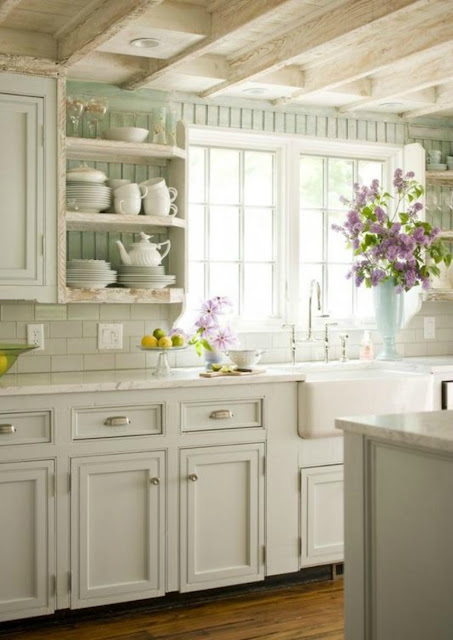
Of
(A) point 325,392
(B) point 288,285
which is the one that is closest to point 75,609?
(A) point 325,392

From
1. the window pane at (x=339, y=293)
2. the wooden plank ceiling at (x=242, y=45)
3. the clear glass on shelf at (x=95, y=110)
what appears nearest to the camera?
the wooden plank ceiling at (x=242, y=45)

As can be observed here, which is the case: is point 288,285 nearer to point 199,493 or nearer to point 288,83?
point 288,83

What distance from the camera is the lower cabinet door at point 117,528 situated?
3621 millimetres

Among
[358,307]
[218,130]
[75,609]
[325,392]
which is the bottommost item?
[75,609]

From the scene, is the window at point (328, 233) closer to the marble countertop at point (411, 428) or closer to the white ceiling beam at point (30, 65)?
the white ceiling beam at point (30, 65)

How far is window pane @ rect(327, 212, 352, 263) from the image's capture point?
503 cm

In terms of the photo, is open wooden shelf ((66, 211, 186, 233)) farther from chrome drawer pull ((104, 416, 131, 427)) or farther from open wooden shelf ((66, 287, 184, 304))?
chrome drawer pull ((104, 416, 131, 427))

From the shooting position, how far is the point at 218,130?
460 cm

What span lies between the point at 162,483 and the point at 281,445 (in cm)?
59

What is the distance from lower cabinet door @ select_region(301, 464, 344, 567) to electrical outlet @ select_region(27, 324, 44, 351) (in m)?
1.35

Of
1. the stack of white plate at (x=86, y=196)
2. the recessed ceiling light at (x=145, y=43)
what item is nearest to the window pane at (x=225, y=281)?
the stack of white plate at (x=86, y=196)

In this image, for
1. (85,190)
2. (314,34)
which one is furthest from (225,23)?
(85,190)

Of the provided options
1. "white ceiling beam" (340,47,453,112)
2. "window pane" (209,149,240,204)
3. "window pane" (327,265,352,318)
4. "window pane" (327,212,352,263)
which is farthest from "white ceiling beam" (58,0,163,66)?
"window pane" (327,265,352,318)

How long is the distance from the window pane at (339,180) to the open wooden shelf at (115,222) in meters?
1.18
